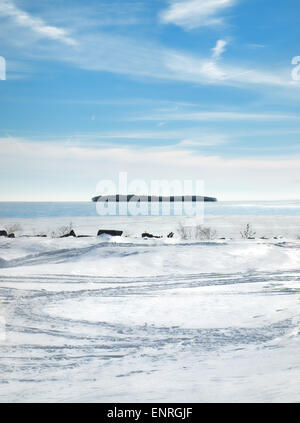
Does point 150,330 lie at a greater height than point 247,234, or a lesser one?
greater

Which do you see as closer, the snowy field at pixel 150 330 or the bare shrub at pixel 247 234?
the snowy field at pixel 150 330

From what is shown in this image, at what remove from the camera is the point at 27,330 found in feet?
29.3

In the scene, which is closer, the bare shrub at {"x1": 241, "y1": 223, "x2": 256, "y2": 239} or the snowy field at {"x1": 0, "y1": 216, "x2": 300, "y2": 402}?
the snowy field at {"x1": 0, "y1": 216, "x2": 300, "y2": 402}

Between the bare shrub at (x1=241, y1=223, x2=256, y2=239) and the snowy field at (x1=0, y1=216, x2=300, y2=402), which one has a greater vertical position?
the snowy field at (x1=0, y1=216, x2=300, y2=402)

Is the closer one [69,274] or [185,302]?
[185,302]

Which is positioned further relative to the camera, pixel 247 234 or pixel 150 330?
pixel 247 234

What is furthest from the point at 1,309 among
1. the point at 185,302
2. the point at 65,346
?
the point at 185,302

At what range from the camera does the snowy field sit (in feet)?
18.7

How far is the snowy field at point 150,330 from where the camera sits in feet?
18.7

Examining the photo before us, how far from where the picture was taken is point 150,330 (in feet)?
29.4
